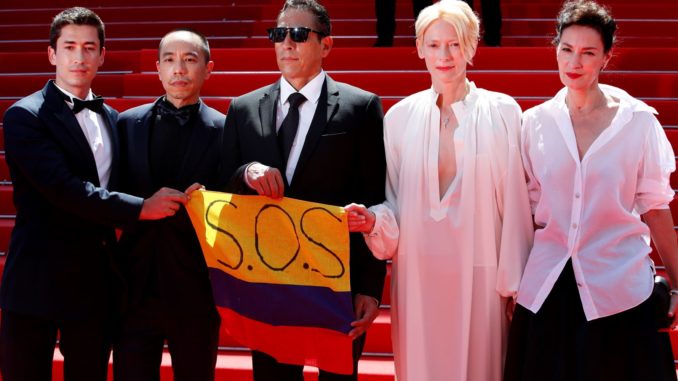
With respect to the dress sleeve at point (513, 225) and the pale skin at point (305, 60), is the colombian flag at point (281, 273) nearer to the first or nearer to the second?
the pale skin at point (305, 60)

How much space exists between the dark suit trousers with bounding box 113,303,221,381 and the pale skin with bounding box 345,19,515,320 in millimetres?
779

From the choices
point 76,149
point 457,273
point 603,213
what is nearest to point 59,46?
point 76,149

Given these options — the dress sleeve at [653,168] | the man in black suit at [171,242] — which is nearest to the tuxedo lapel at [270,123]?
the man in black suit at [171,242]

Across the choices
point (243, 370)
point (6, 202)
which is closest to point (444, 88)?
point (243, 370)

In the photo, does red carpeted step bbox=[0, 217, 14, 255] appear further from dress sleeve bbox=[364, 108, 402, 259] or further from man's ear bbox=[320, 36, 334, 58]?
dress sleeve bbox=[364, 108, 402, 259]

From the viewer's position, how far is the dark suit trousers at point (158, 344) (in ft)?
11.4

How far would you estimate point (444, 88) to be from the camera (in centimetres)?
339

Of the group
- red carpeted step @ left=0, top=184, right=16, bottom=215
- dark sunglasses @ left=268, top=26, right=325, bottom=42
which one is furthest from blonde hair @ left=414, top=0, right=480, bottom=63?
red carpeted step @ left=0, top=184, right=16, bottom=215

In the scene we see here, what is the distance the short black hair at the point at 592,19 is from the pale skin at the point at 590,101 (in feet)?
0.06

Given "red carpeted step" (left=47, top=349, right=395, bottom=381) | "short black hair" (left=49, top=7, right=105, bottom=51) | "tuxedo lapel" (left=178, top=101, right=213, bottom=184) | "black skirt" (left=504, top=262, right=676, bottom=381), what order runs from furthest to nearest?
"red carpeted step" (left=47, top=349, right=395, bottom=381) → "short black hair" (left=49, top=7, right=105, bottom=51) → "tuxedo lapel" (left=178, top=101, right=213, bottom=184) → "black skirt" (left=504, top=262, right=676, bottom=381)

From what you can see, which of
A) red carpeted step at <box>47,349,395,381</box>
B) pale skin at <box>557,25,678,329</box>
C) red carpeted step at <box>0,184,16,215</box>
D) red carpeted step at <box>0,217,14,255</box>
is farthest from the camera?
red carpeted step at <box>0,184,16,215</box>

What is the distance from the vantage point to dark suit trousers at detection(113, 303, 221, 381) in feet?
11.4

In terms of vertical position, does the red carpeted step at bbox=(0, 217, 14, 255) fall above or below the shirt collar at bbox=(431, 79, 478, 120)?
below

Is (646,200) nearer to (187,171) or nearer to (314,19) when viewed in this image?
(314,19)
